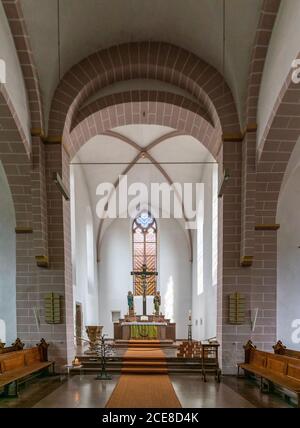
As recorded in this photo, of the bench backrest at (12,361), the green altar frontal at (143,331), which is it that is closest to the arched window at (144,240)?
the green altar frontal at (143,331)

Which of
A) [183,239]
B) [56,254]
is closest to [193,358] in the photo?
[56,254]

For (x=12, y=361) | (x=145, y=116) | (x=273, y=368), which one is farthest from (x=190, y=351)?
(x=145, y=116)

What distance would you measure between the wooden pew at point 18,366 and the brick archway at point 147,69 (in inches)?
175

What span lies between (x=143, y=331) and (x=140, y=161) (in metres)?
6.10

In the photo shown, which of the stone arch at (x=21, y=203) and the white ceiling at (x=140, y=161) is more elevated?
the white ceiling at (x=140, y=161)

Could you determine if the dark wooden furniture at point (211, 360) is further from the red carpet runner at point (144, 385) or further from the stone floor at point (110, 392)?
the red carpet runner at point (144, 385)

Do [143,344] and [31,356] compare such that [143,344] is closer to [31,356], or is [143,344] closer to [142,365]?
[142,365]

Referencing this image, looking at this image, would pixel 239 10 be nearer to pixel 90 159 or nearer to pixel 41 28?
pixel 41 28

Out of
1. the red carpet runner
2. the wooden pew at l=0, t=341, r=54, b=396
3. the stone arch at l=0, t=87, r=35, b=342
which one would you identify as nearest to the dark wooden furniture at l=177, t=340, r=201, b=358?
the red carpet runner

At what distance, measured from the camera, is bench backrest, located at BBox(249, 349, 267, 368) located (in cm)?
868

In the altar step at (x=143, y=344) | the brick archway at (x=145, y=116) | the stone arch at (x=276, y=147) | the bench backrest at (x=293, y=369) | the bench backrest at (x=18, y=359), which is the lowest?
the altar step at (x=143, y=344)

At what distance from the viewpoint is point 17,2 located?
25.8ft

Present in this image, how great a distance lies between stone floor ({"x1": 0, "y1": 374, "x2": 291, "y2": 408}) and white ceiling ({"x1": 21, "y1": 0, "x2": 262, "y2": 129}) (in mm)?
5523

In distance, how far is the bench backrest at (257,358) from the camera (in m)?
8.68
